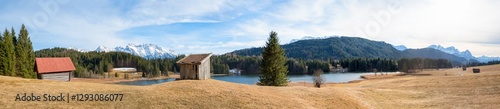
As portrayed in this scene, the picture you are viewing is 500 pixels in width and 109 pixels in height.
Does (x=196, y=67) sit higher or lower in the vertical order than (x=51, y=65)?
lower

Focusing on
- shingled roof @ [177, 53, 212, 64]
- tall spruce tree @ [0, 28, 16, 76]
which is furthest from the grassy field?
tall spruce tree @ [0, 28, 16, 76]

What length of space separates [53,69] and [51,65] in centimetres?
101

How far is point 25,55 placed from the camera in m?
59.8

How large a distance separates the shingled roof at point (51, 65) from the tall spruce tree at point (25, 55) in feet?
15.1

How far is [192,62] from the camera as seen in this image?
119 feet

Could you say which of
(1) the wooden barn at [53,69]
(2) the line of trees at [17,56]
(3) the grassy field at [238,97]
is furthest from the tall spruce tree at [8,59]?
(3) the grassy field at [238,97]

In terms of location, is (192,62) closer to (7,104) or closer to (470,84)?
(7,104)

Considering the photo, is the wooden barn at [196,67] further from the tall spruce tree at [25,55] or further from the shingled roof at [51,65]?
the tall spruce tree at [25,55]

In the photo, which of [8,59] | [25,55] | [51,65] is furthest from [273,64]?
[25,55]

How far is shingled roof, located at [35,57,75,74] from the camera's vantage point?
5138cm

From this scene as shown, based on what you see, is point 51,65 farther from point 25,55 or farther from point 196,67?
point 196,67

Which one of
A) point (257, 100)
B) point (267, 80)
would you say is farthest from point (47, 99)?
point (267, 80)

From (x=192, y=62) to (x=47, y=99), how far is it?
1660 cm

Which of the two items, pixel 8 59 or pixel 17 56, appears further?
pixel 17 56
